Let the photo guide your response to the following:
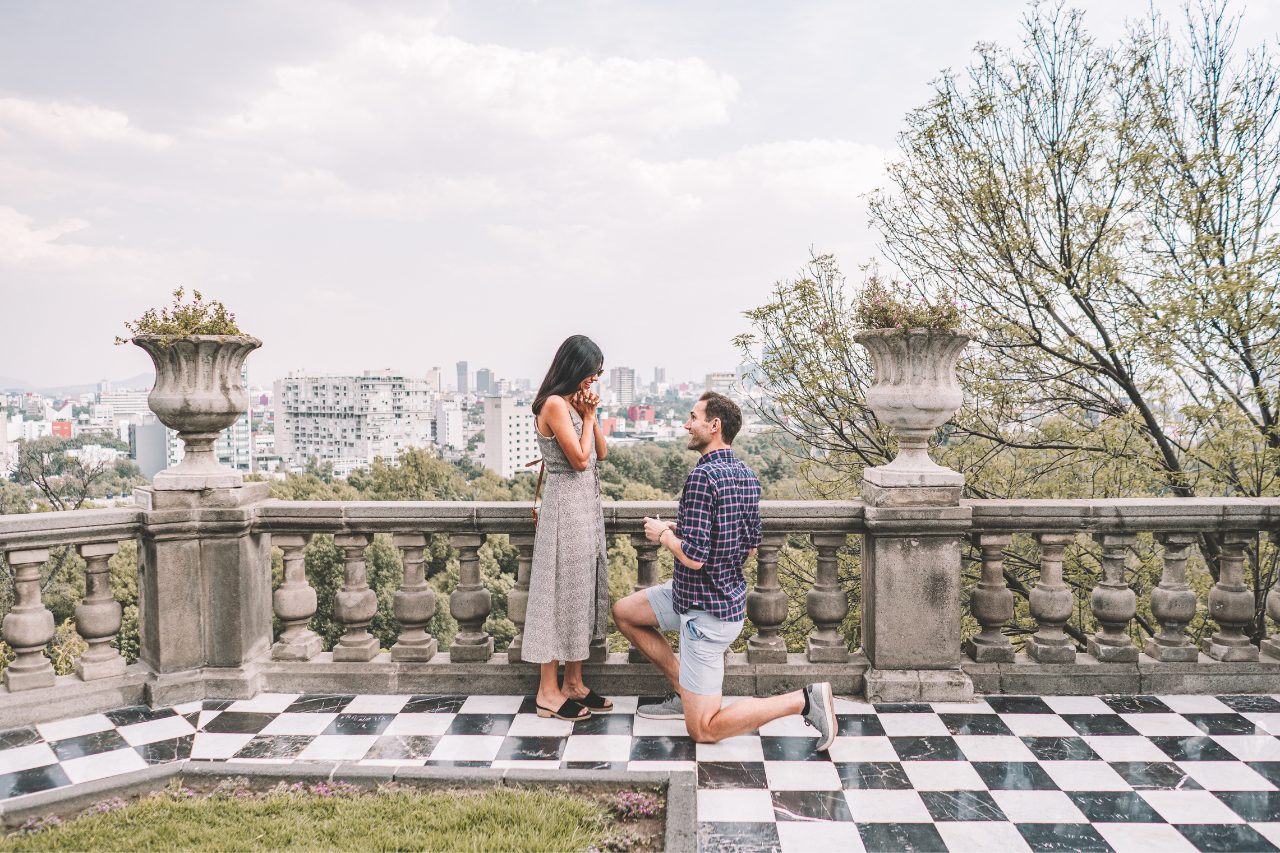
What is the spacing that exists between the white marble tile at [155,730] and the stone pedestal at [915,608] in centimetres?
350

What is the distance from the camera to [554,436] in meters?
4.17

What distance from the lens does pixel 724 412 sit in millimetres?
3900

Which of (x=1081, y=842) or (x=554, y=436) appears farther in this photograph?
(x=554, y=436)

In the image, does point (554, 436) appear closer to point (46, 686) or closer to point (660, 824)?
point (660, 824)

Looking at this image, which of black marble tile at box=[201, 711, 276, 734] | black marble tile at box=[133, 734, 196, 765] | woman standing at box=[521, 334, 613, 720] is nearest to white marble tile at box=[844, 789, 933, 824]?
woman standing at box=[521, 334, 613, 720]

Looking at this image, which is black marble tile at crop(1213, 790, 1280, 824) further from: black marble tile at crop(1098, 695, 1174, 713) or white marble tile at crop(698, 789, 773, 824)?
white marble tile at crop(698, 789, 773, 824)

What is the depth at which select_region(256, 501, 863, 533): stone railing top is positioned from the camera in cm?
463

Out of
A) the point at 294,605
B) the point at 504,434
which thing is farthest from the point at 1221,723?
the point at 504,434

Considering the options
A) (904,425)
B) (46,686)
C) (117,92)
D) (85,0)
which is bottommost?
(46,686)

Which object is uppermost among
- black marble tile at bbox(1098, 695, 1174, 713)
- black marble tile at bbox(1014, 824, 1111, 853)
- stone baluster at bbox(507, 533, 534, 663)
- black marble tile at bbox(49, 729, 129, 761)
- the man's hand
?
the man's hand

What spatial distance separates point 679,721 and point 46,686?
3281mm

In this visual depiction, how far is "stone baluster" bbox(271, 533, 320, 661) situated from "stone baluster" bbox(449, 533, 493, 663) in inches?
32.5

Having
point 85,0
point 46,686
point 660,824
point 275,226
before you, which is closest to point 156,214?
point 275,226

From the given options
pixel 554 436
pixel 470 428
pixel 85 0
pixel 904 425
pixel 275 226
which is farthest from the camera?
pixel 470 428
